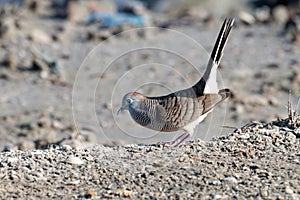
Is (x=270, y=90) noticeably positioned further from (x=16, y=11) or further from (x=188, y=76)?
(x=16, y=11)

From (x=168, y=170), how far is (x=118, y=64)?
6.95m

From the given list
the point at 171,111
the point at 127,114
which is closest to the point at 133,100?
the point at 171,111

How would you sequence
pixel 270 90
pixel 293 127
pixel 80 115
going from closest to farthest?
pixel 293 127, pixel 80 115, pixel 270 90

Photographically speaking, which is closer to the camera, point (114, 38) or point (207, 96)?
point (207, 96)

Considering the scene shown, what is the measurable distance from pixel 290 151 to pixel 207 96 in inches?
34.3

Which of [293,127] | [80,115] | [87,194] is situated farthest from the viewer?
[80,115]

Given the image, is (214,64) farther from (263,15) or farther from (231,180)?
(263,15)

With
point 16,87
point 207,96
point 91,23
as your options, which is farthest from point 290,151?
point 91,23

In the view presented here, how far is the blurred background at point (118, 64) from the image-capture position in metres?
9.31

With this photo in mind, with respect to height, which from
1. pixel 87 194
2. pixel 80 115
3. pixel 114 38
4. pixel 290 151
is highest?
pixel 114 38

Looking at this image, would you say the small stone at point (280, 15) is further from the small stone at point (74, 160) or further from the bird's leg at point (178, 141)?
the small stone at point (74, 160)

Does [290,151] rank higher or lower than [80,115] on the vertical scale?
lower

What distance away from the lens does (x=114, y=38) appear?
1313cm

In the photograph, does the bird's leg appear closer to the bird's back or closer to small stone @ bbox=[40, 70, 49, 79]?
the bird's back
